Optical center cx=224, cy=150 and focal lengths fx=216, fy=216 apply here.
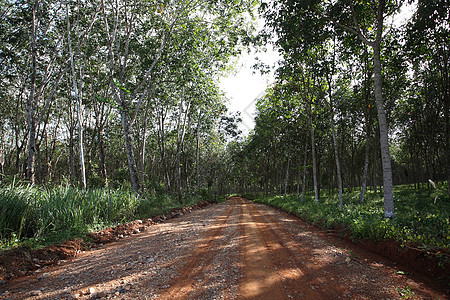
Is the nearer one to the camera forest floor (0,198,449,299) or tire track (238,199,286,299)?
tire track (238,199,286,299)

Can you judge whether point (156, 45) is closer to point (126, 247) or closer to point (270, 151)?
point (126, 247)

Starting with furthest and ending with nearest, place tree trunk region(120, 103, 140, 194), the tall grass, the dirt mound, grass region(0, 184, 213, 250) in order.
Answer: tree trunk region(120, 103, 140, 194)
the tall grass
grass region(0, 184, 213, 250)
the dirt mound

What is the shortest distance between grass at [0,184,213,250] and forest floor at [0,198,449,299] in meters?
1.01

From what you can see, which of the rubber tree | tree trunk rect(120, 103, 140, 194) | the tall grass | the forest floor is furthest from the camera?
tree trunk rect(120, 103, 140, 194)

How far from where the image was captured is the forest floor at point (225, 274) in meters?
2.93

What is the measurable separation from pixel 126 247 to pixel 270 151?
24308 millimetres

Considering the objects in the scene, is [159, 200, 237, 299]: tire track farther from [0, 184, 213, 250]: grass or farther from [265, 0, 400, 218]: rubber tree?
[265, 0, 400, 218]: rubber tree

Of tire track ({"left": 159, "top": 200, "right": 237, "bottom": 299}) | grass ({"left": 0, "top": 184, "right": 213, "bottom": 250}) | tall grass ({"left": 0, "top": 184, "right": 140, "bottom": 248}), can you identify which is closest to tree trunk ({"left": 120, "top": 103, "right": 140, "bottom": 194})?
grass ({"left": 0, "top": 184, "right": 213, "bottom": 250})

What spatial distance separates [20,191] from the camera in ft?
19.1

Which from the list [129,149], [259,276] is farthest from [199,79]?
[259,276]

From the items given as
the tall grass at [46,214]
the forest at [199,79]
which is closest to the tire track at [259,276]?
the forest at [199,79]

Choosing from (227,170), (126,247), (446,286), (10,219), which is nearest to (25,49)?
(10,219)

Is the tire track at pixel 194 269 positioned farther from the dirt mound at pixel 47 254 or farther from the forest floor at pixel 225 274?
the dirt mound at pixel 47 254

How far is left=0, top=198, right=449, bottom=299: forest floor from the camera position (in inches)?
115
